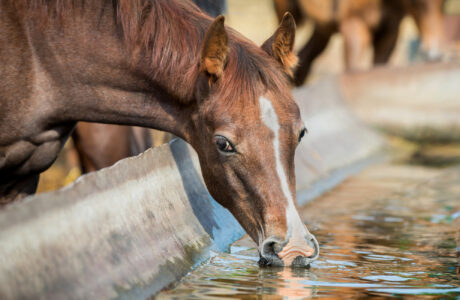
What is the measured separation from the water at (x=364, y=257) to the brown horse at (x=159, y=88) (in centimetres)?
31

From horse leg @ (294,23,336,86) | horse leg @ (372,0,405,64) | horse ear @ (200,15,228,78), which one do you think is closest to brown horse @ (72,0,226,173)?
horse ear @ (200,15,228,78)

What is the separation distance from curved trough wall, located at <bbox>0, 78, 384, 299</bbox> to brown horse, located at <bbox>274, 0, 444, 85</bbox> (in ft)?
27.8


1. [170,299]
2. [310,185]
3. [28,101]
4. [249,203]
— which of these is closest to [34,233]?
[170,299]

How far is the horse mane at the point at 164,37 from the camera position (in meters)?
4.05

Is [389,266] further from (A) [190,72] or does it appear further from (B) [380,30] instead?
(B) [380,30]

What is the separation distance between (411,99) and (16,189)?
632cm

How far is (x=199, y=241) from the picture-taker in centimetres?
406

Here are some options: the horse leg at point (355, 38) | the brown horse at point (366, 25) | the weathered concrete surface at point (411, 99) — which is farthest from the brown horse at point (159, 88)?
the horse leg at point (355, 38)

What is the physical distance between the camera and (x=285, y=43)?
163 inches

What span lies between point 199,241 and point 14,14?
138 cm

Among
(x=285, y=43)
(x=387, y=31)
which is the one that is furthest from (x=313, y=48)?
(x=285, y=43)

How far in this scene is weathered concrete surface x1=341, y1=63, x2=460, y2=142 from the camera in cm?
979

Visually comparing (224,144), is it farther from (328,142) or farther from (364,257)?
(328,142)

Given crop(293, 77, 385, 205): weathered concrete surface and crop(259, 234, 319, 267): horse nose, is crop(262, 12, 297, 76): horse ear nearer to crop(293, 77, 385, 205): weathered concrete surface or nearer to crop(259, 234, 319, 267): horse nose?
crop(259, 234, 319, 267): horse nose
